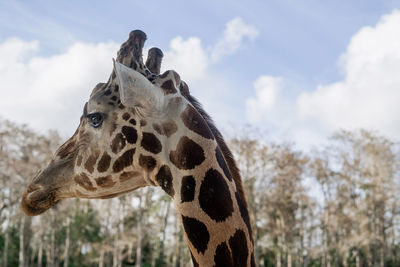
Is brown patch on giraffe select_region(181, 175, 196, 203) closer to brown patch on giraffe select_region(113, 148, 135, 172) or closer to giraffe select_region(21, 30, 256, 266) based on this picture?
giraffe select_region(21, 30, 256, 266)

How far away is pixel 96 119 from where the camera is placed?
2.54 m

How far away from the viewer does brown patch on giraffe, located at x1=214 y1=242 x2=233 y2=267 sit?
6.89 feet

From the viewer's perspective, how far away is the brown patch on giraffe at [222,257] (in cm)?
210

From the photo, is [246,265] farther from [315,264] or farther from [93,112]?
[315,264]

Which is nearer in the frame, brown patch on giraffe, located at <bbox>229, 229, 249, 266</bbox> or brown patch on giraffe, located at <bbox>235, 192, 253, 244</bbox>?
brown patch on giraffe, located at <bbox>229, 229, 249, 266</bbox>

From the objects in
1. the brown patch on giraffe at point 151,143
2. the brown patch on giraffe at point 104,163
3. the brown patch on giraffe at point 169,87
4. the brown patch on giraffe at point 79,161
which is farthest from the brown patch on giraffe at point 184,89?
the brown patch on giraffe at point 79,161

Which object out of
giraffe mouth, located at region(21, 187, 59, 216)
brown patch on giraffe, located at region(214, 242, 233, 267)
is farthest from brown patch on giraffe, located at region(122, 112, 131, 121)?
brown patch on giraffe, located at region(214, 242, 233, 267)

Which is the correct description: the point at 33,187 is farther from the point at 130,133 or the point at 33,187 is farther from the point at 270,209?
the point at 270,209

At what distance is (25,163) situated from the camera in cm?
2945

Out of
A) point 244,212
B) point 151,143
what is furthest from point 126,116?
point 244,212

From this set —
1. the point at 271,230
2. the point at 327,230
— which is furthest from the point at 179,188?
the point at 327,230

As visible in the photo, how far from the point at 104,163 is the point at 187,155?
0.55 metres

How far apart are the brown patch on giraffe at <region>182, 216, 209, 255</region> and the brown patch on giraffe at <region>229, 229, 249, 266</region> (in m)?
0.14

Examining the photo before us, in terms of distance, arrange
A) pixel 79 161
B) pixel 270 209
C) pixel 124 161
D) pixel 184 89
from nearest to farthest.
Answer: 1. pixel 124 161
2. pixel 79 161
3. pixel 184 89
4. pixel 270 209
